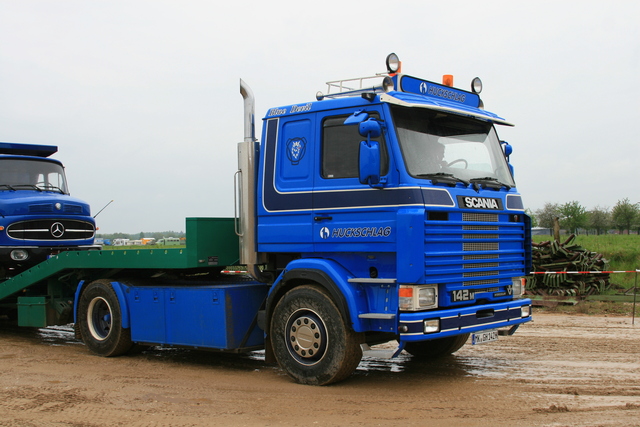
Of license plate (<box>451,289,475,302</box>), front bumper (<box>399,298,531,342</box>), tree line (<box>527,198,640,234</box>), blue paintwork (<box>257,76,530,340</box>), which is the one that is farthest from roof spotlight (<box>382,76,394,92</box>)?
tree line (<box>527,198,640,234</box>)

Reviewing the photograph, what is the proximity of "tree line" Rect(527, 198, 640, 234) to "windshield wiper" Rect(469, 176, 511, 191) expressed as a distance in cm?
6371

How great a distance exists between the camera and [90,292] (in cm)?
1004

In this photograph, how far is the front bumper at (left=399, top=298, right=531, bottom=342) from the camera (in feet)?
22.5

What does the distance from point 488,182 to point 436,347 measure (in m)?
2.55

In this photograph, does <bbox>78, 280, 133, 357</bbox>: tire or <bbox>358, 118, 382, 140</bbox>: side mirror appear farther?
<bbox>78, 280, 133, 357</bbox>: tire

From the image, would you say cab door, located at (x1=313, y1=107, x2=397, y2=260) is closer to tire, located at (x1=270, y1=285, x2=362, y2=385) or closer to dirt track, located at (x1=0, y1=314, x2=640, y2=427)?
tire, located at (x1=270, y1=285, x2=362, y2=385)

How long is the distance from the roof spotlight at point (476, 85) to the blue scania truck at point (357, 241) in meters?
0.12

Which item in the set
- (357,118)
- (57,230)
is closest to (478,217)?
(357,118)

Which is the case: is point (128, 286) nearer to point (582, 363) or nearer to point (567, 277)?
point (582, 363)

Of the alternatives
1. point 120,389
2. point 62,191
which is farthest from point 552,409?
point 62,191

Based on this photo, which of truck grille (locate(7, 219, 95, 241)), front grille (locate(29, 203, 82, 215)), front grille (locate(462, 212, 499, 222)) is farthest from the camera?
front grille (locate(29, 203, 82, 215))

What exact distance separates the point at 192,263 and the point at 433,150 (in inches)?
139

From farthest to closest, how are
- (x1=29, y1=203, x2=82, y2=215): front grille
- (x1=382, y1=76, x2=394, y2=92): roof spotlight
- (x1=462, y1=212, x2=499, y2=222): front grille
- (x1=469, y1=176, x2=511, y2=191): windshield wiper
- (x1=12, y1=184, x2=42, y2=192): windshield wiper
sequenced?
(x1=12, y1=184, x2=42, y2=192): windshield wiper
(x1=29, y1=203, x2=82, y2=215): front grille
(x1=469, y1=176, x2=511, y2=191): windshield wiper
(x1=382, y1=76, x2=394, y2=92): roof spotlight
(x1=462, y1=212, x2=499, y2=222): front grille

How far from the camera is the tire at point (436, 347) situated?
354 inches
